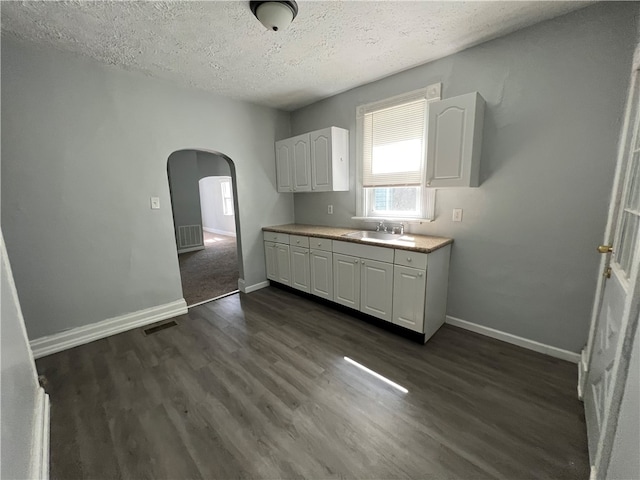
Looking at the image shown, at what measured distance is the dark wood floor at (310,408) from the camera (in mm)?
1324

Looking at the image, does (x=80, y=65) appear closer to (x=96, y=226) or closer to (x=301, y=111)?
(x=96, y=226)

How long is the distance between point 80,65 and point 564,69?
383 centimetres

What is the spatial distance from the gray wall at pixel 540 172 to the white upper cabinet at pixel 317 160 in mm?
937

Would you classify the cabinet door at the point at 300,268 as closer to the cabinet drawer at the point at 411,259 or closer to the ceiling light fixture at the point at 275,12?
the cabinet drawer at the point at 411,259

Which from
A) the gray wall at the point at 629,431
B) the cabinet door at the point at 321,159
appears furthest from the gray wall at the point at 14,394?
the cabinet door at the point at 321,159

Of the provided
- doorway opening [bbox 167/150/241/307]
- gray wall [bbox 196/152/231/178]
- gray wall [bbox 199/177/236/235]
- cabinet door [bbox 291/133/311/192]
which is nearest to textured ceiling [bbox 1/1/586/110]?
cabinet door [bbox 291/133/311/192]

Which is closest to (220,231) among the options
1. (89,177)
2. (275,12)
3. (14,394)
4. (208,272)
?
(208,272)

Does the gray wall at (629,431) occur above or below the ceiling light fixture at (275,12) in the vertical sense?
below

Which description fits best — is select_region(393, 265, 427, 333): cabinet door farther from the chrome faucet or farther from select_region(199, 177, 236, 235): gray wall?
select_region(199, 177, 236, 235): gray wall

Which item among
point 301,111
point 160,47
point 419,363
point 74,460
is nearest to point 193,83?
point 160,47

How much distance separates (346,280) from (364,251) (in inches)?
16.4

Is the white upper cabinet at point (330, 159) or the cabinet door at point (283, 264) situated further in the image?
the cabinet door at point (283, 264)

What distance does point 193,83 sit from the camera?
2.76 meters

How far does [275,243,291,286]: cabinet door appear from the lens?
3.40m
